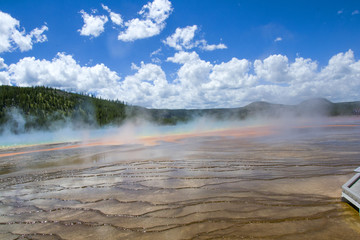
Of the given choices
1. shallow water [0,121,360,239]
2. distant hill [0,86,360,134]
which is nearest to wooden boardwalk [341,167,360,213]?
shallow water [0,121,360,239]

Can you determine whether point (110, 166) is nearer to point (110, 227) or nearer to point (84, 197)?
point (84, 197)

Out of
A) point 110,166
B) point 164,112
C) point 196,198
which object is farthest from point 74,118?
point 196,198

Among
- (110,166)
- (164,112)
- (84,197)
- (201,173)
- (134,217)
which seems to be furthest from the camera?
(164,112)

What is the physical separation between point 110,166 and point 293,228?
288 inches

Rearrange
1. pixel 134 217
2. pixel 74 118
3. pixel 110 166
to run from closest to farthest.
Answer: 1. pixel 134 217
2. pixel 110 166
3. pixel 74 118

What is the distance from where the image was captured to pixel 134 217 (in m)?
4.10

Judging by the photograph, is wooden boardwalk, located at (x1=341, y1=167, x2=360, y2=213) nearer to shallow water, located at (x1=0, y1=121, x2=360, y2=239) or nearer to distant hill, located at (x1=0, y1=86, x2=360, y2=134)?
shallow water, located at (x1=0, y1=121, x2=360, y2=239)

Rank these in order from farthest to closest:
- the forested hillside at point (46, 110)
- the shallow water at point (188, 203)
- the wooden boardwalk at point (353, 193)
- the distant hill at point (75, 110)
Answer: the distant hill at point (75, 110) < the forested hillside at point (46, 110) < the wooden boardwalk at point (353, 193) < the shallow water at point (188, 203)

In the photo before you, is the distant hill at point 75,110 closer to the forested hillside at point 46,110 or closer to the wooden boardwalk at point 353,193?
the forested hillside at point 46,110

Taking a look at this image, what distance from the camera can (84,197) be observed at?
17.7ft

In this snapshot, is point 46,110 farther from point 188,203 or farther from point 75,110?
point 188,203

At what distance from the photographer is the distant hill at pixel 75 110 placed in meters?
65.2

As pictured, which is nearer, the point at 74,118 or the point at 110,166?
the point at 110,166

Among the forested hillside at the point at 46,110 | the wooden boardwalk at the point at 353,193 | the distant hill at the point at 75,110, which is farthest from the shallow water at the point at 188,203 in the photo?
the forested hillside at the point at 46,110
